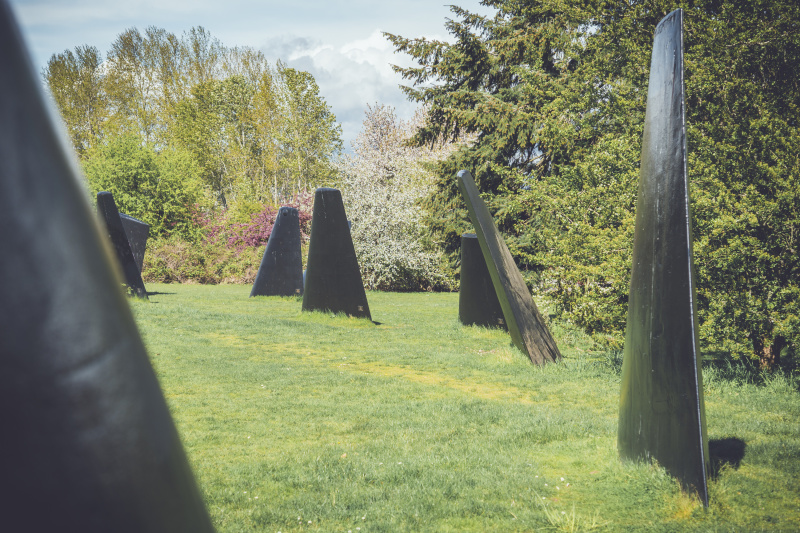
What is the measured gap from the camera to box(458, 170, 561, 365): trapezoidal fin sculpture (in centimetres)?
815

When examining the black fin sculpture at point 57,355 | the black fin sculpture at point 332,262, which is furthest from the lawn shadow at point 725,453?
the black fin sculpture at point 332,262

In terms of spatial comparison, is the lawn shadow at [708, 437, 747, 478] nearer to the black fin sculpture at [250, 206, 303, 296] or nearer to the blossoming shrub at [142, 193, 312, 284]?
the black fin sculpture at [250, 206, 303, 296]

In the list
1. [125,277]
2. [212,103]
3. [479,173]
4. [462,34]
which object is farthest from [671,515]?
[212,103]

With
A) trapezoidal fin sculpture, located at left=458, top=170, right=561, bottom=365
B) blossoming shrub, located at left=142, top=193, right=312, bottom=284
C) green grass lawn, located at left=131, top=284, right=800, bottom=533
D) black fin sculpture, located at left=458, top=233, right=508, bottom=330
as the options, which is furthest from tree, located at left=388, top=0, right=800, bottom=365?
blossoming shrub, located at left=142, top=193, right=312, bottom=284

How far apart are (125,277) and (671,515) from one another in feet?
45.6

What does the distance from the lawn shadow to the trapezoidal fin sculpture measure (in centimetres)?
336

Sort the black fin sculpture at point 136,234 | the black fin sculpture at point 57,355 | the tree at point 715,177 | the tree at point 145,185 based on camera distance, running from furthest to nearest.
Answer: the tree at point 145,185
the black fin sculpture at point 136,234
the tree at point 715,177
the black fin sculpture at point 57,355

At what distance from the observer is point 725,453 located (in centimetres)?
Answer: 472

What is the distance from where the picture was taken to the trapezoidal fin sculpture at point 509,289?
815cm

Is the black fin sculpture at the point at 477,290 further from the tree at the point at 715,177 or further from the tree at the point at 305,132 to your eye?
the tree at the point at 305,132

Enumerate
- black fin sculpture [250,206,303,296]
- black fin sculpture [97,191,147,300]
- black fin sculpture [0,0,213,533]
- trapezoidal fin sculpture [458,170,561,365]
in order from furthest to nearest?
black fin sculpture [250,206,303,296]
black fin sculpture [97,191,147,300]
trapezoidal fin sculpture [458,170,561,365]
black fin sculpture [0,0,213,533]

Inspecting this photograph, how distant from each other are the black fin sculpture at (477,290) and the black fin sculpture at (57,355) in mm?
10747

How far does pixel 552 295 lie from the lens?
9430 mm

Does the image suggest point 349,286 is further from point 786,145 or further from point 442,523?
point 442,523
